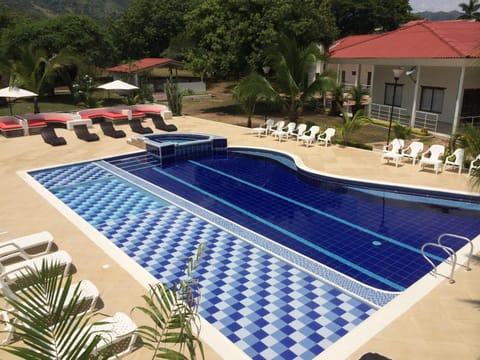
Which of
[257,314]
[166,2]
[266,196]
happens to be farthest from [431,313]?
[166,2]

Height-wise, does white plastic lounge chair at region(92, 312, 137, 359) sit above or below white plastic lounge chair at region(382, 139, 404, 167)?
below

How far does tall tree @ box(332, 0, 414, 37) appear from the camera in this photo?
4328 cm

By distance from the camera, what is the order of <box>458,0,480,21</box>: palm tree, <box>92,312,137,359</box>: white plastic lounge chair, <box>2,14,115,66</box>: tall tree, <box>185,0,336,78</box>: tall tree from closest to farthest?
1. <box>92,312,137,359</box>: white plastic lounge chair
2. <box>185,0,336,78</box>: tall tree
3. <box>2,14,115,66</box>: tall tree
4. <box>458,0,480,21</box>: palm tree

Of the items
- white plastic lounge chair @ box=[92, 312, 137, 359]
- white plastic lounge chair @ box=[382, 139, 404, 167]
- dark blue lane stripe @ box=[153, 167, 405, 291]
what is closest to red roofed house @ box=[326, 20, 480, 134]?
white plastic lounge chair @ box=[382, 139, 404, 167]

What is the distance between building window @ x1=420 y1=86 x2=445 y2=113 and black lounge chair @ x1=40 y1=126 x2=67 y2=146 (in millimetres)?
19200

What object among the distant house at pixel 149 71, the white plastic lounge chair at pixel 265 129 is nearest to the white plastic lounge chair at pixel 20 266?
the white plastic lounge chair at pixel 265 129

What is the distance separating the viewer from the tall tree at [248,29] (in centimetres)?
2384

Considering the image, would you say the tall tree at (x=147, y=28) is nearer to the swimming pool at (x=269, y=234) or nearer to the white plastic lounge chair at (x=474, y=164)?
the swimming pool at (x=269, y=234)

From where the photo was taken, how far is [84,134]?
18250mm

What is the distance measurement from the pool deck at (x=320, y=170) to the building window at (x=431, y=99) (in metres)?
9.71

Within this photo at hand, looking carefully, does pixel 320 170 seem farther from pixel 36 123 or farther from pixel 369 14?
pixel 369 14

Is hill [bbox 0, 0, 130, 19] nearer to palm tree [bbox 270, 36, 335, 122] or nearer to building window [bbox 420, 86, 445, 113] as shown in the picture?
building window [bbox 420, 86, 445, 113]

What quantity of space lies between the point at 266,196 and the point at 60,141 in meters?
10.1

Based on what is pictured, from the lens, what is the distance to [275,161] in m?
15.7
